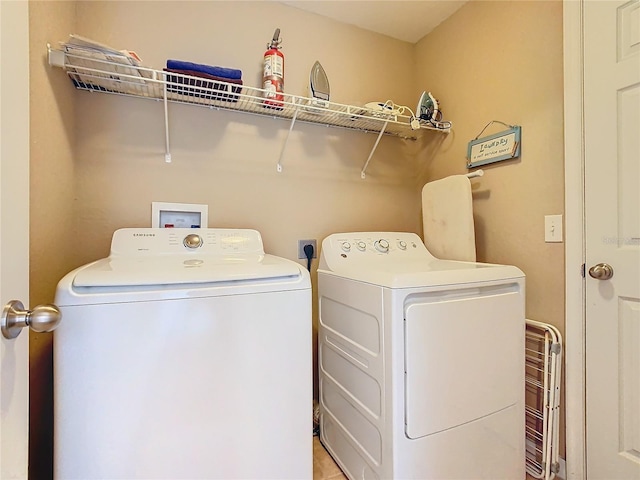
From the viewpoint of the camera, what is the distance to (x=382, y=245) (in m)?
1.63

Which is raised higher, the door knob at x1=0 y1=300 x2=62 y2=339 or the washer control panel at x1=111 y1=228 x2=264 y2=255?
the washer control panel at x1=111 y1=228 x2=264 y2=255

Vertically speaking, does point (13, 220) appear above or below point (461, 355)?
above

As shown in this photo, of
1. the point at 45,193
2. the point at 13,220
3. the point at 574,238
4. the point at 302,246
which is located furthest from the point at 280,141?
the point at 574,238

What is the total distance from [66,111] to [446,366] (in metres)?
1.77

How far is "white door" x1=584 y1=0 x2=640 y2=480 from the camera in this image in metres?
1.13

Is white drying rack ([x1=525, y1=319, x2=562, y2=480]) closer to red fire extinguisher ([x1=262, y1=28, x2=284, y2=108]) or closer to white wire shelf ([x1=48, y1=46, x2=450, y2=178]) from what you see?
white wire shelf ([x1=48, y1=46, x2=450, y2=178])

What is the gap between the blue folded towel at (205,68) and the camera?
1.24 m

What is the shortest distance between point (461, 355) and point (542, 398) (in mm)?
617

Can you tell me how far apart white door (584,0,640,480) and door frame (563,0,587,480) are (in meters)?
0.02

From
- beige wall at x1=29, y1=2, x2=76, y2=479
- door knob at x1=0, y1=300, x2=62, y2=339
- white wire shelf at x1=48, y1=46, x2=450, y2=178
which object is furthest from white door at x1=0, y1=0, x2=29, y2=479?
white wire shelf at x1=48, y1=46, x2=450, y2=178

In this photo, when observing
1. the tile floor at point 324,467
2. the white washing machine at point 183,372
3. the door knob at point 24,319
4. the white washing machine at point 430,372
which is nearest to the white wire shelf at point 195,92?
the white washing machine at point 183,372

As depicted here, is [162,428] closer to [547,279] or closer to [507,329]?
[507,329]

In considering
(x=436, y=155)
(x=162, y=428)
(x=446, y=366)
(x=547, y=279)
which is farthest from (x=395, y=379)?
(x=436, y=155)

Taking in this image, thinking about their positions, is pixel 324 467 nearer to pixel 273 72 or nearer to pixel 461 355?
pixel 461 355
